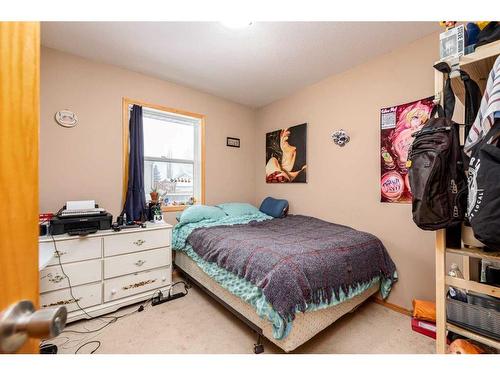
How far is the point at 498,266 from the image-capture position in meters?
1.11

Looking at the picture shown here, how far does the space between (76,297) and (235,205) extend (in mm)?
1994

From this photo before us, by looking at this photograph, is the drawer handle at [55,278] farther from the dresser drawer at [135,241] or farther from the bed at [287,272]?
the bed at [287,272]

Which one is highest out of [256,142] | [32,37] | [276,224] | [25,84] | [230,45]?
[230,45]

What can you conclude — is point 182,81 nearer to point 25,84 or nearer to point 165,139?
point 165,139

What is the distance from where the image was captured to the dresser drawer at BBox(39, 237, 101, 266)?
1.81 metres

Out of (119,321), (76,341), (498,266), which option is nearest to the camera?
(498,266)

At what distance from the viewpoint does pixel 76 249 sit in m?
1.89

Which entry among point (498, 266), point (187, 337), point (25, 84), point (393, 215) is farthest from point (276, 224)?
point (25, 84)

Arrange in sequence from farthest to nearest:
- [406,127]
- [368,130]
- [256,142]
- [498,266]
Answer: [256,142] < [368,130] < [406,127] < [498,266]

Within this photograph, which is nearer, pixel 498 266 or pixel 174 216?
pixel 498 266

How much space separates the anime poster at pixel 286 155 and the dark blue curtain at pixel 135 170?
191 cm

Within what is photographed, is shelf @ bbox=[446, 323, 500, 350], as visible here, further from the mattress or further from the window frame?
the window frame

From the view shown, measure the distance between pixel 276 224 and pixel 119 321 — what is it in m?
1.84

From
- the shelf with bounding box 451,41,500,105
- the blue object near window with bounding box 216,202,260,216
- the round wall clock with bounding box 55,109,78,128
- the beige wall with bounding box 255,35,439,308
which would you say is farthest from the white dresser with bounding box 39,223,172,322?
the shelf with bounding box 451,41,500,105
